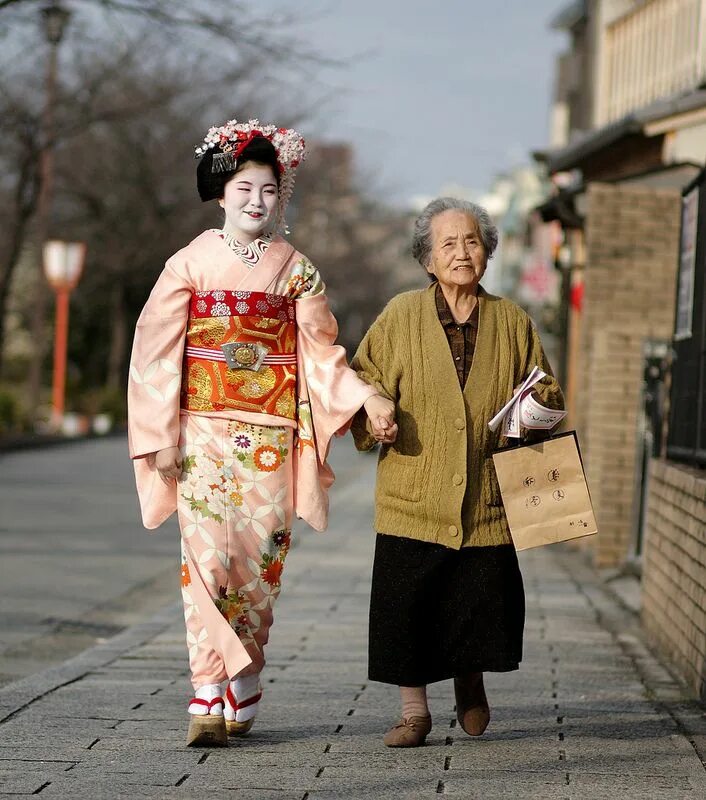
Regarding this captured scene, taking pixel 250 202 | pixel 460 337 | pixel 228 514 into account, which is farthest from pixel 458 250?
pixel 228 514

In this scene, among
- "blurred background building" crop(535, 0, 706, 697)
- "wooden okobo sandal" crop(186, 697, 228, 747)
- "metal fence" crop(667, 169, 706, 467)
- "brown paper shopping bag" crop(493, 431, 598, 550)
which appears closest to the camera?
"wooden okobo sandal" crop(186, 697, 228, 747)

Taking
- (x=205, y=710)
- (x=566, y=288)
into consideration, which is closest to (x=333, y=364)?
(x=205, y=710)

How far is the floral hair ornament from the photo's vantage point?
488 centimetres

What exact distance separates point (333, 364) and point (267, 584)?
0.76m

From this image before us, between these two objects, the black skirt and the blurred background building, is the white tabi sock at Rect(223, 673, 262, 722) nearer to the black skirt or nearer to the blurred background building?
the black skirt

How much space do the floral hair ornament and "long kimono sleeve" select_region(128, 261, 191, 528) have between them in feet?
1.38

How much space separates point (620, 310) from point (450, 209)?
6620 millimetres

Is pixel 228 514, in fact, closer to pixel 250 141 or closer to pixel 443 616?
pixel 443 616

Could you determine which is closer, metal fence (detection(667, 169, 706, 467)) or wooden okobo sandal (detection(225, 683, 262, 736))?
wooden okobo sandal (detection(225, 683, 262, 736))

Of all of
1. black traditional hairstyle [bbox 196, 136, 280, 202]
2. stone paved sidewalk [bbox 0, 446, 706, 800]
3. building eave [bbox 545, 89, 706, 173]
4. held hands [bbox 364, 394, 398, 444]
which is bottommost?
stone paved sidewalk [bbox 0, 446, 706, 800]

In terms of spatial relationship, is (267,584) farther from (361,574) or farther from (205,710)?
(361,574)

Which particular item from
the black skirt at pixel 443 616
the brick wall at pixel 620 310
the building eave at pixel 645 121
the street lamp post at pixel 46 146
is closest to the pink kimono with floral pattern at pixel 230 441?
the black skirt at pixel 443 616

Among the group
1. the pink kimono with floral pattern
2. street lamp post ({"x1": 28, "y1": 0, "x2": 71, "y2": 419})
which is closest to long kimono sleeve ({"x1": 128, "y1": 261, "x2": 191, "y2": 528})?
the pink kimono with floral pattern

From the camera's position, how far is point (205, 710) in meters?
4.63
